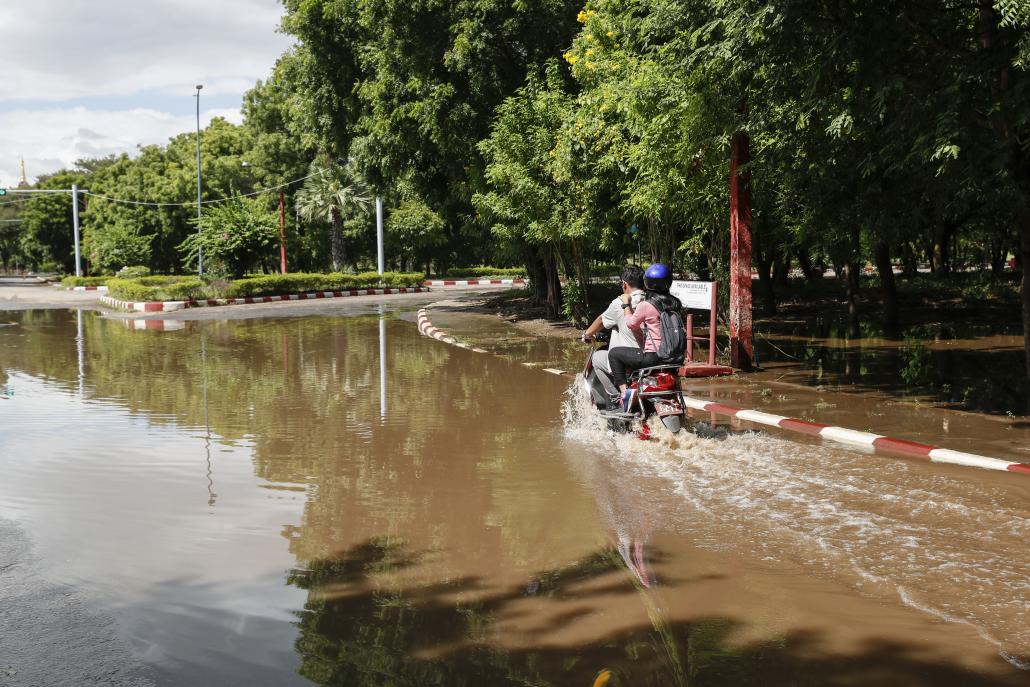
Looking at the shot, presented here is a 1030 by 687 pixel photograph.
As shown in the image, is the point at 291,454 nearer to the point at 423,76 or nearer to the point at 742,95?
the point at 742,95

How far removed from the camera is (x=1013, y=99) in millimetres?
9047

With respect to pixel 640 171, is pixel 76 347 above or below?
below

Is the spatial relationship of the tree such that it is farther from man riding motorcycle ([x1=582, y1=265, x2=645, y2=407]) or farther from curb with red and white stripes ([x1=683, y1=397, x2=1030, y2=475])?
man riding motorcycle ([x1=582, y1=265, x2=645, y2=407])

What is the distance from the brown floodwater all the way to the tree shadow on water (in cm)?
1

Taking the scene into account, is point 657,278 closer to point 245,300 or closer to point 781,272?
point 781,272

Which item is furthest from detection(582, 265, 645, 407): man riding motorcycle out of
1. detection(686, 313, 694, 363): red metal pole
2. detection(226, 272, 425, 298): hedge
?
detection(226, 272, 425, 298): hedge

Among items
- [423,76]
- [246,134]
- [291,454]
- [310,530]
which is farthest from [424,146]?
[246,134]

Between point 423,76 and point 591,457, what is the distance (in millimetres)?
21153

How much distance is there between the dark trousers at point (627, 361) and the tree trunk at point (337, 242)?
4582 cm

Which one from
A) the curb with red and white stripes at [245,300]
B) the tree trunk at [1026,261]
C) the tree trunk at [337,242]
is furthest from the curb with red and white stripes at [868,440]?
the tree trunk at [337,242]

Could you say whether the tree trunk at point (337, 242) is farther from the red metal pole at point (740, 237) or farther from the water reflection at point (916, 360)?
the red metal pole at point (740, 237)

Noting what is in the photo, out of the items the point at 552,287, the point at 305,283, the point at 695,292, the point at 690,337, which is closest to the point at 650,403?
the point at 690,337

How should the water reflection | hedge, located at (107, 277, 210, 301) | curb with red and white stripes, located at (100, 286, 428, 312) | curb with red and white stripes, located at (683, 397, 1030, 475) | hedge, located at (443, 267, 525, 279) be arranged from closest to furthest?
curb with red and white stripes, located at (683, 397, 1030, 475) < the water reflection < curb with red and white stripes, located at (100, 286, 428, 312) < hedge, located at (107, 277, 210, 301) < hedge, located at (443, 267, 525, 279)

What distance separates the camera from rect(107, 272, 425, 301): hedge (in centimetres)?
3784
